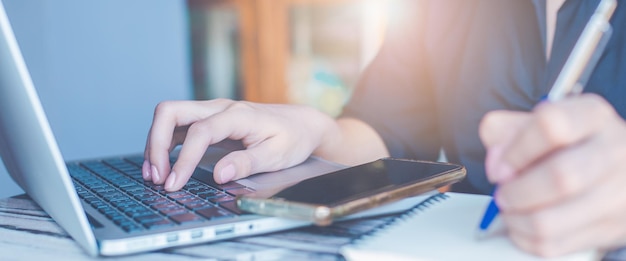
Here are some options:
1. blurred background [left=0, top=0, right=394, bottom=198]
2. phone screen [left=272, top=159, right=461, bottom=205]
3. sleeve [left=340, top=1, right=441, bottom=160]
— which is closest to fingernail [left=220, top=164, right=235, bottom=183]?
phone screen [left=272, top=159, right=461, bottom=205]

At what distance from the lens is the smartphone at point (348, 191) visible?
361mm

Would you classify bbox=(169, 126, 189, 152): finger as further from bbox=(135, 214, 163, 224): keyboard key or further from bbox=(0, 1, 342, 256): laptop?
bbox=(135, 214, 163, 224): keyboard key

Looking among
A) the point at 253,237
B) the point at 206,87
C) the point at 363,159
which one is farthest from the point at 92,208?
the point at 206,87

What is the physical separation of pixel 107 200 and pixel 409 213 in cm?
26

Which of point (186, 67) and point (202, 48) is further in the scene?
point (202, 48)

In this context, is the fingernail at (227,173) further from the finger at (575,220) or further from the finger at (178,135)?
the finger at (575,220)

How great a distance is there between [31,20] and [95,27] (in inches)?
5.0

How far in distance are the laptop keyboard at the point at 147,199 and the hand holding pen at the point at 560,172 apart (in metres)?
0.19

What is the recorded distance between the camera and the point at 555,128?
28cm

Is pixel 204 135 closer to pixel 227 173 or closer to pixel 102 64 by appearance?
pixel 227 173

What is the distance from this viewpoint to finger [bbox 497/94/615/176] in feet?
0.93

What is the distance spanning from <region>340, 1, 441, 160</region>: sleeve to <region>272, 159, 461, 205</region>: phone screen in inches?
17.1

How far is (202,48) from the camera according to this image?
3559 millimetres

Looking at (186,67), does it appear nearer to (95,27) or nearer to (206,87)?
(95,27)
